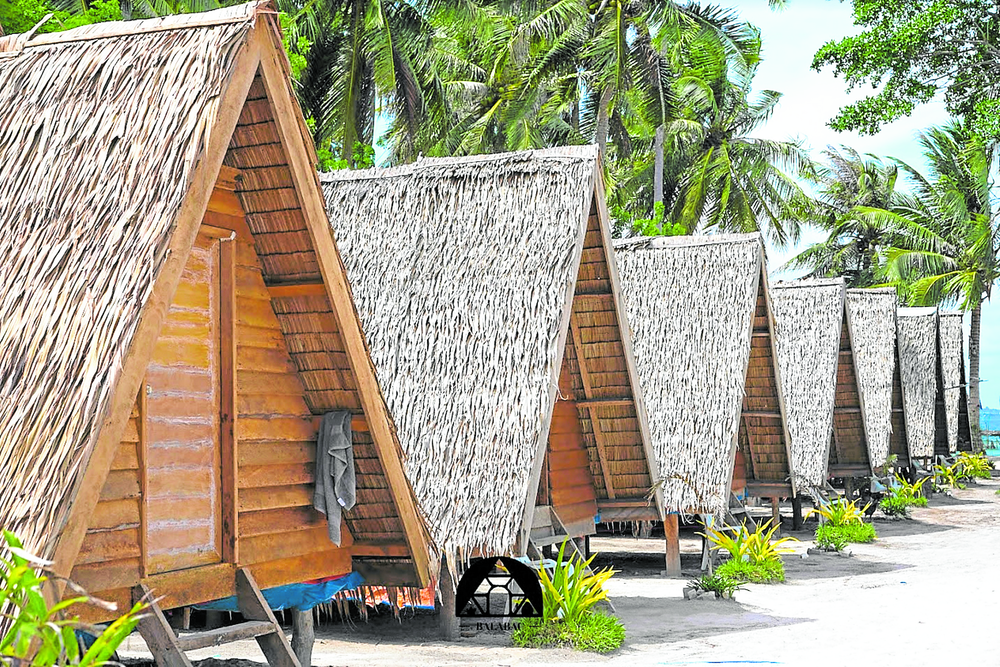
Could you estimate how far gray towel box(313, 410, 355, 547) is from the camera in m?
6.37

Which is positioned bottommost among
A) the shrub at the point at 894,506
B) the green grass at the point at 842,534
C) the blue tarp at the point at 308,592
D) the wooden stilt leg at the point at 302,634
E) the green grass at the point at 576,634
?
the shrub at the point at 894,506

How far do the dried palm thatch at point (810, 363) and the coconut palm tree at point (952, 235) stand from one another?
43.6 feet

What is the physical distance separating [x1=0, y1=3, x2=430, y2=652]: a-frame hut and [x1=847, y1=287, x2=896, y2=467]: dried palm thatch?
15.1 meters

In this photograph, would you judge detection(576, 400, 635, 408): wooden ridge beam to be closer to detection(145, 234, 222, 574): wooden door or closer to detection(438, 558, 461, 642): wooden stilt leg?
detection(438, 558, 461, 642): wooden stilt leg

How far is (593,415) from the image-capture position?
1138 centimetres

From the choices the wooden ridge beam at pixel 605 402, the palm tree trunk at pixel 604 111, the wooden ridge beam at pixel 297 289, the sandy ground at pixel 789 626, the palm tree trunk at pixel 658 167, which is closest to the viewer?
the wooden ridge beam at pixel 297 289

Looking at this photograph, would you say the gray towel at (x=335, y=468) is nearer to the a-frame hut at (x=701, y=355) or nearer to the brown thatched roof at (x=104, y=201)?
the brown thatched roof at (x=104, y=201)

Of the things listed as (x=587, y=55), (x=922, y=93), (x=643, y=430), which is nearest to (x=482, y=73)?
(x=587, y=55)

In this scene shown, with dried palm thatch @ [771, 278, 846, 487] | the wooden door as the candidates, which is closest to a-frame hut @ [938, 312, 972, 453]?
dried palm thatch @ [771, 278, 846, 487]

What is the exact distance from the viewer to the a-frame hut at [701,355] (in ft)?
42.1

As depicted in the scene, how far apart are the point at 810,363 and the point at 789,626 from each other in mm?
8422

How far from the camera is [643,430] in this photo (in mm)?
11195

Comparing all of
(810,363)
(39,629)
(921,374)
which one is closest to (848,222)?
(921,374)

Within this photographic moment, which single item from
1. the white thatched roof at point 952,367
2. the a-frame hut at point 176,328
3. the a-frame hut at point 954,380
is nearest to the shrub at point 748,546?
the a-frame hut at point 176,328
